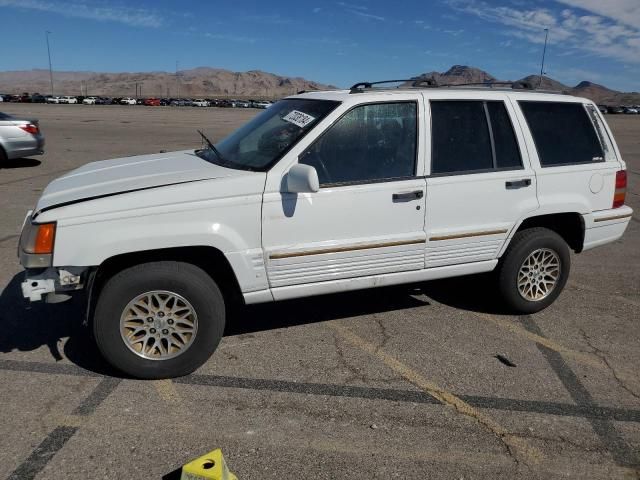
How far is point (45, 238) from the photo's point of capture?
339 cm

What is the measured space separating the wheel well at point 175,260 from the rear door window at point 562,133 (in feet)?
9.08

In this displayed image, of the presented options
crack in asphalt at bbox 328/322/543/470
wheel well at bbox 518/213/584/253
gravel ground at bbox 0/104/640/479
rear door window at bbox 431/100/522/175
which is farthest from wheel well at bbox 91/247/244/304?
wheel well at bbox 518/213/584/253

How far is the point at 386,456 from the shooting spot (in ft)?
9.81

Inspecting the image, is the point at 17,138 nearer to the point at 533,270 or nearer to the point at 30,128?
the point at 30,128

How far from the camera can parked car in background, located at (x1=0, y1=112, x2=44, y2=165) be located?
1225cm

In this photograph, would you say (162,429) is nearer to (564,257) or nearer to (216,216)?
(216,216)

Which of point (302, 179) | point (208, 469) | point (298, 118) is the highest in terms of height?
point (298, 118)

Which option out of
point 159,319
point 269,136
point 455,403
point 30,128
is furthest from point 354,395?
point 30,128

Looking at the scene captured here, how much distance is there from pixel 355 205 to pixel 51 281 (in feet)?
6.75

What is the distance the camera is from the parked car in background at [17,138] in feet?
40.2

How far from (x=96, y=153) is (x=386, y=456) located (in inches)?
585

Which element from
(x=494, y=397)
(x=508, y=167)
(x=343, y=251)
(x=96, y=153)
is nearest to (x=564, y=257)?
(x=508, y=167)

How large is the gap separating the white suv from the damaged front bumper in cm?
1

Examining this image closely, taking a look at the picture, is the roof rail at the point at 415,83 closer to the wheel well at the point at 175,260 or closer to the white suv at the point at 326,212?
the white suv at the point at 326,212
